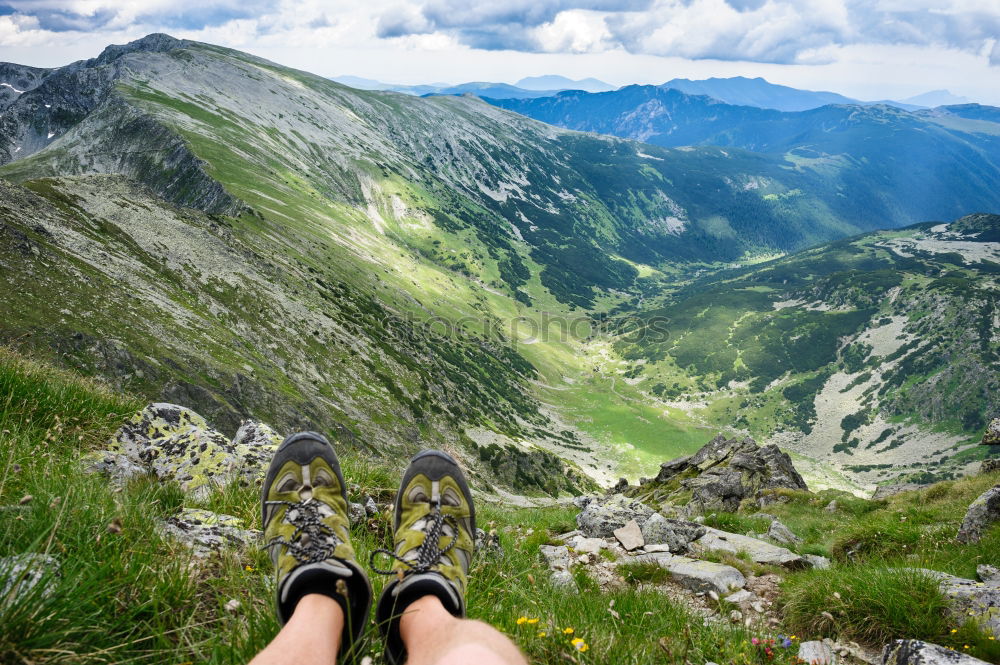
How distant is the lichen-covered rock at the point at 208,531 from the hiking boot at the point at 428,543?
3.94 ft

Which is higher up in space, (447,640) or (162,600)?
(162,600)

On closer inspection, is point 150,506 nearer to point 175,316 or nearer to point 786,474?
point 786,474

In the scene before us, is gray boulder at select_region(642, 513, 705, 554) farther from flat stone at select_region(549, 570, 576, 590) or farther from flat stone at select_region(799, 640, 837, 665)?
flat stone at select_region(799, 640, 837, 665)

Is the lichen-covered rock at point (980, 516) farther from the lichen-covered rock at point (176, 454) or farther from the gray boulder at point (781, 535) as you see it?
the lichen-covered rock at point (176, 454)

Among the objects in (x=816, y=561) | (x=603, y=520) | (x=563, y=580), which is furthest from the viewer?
(x=603, y=520)

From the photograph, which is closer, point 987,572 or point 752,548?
point 987,572

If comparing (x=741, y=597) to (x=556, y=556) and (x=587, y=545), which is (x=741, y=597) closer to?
(x=556, y=556)

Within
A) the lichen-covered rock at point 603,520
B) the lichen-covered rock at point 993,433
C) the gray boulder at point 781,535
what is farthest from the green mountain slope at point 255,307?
the lichen-covered rock at point 993,433

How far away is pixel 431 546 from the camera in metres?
4.27

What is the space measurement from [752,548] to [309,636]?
1041cm

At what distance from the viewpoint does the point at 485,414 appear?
12381 cm

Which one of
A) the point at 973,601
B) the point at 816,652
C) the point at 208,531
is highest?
the point at 208,531

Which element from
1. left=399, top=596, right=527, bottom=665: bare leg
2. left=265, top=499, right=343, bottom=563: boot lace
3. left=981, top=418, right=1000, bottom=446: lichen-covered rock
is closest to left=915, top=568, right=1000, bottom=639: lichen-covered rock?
left=399, top=596, right=527, bottom=665: bare leg

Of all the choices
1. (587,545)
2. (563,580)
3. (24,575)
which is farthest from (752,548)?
(24,575)
